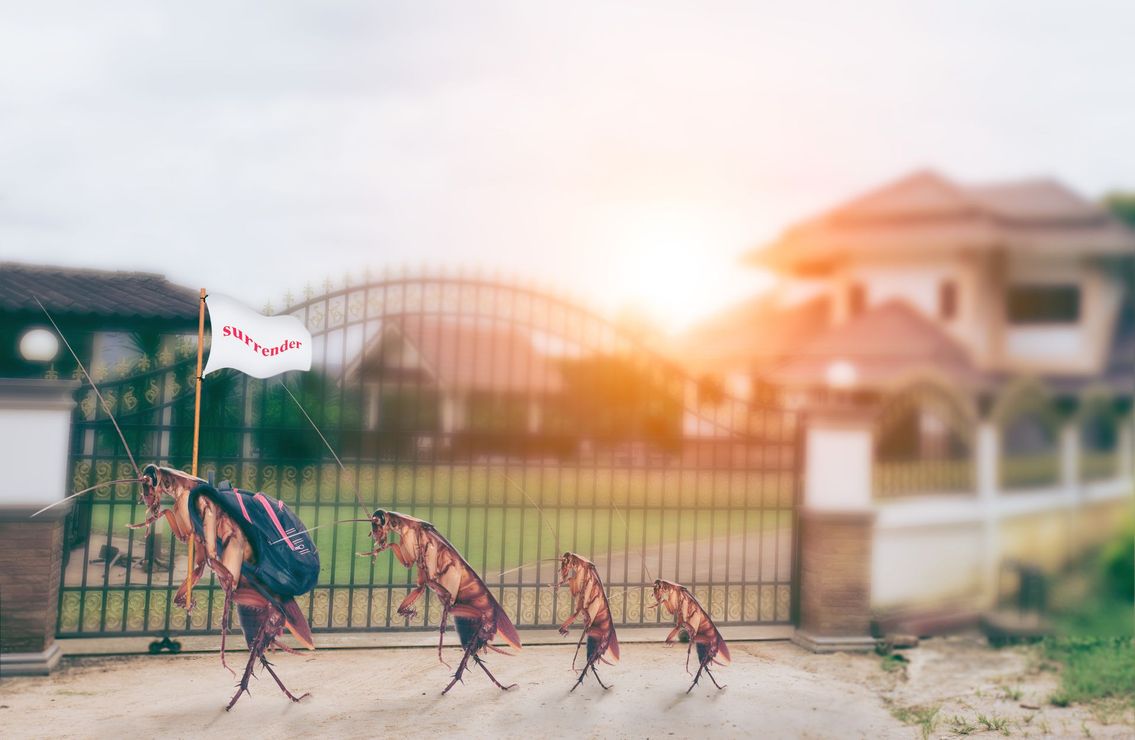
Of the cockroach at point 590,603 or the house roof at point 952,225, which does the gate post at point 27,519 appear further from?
the house roof at point 952,225

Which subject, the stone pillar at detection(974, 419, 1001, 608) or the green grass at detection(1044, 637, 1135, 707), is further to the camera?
the stone pillar at detection(974, 419, 1001, 608)

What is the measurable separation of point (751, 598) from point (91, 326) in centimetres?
681

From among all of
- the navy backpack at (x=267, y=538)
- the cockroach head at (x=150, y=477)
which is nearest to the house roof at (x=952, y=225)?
the navy backpack at (x=267, y=538)

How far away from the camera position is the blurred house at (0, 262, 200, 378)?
712 cm

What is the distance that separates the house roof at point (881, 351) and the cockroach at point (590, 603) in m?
6.41

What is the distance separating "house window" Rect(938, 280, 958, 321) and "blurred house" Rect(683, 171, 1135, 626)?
3 centimetres

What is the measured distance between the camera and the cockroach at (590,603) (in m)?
5.54

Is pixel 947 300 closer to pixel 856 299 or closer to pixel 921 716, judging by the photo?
pixel 856 299

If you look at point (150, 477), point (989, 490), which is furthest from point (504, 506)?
point (989, 490)

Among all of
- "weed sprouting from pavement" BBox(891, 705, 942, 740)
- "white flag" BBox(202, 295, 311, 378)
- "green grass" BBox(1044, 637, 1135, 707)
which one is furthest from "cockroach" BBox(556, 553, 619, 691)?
"green grass" BBox(1044, 637, 1135, 707)

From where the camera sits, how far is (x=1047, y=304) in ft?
36.5

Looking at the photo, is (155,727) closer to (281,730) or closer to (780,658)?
(281,730)

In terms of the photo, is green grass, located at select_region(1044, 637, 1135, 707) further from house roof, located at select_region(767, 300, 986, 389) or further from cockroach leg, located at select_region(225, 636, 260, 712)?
cockroach leg, located at select_region(225, 636, 260, 712)

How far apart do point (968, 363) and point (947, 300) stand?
55.4 inches
